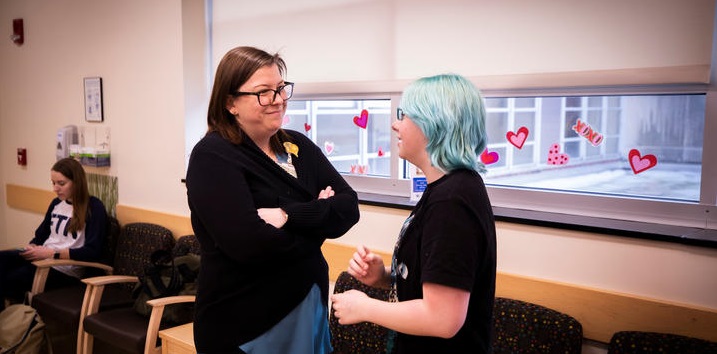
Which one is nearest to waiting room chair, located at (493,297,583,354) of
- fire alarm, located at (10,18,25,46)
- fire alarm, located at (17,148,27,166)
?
fire alarm, located at (17,148,27,166)

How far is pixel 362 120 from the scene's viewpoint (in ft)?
10.5

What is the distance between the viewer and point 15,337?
Result: 11.5 ft

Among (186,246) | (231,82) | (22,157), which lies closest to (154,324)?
(186,246)

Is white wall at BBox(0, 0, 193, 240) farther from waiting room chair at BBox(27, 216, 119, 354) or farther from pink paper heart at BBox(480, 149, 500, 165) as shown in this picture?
pink paper heart at BBox(480, 149, 500, 165)

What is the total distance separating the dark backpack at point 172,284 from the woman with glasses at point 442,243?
2.03 meters

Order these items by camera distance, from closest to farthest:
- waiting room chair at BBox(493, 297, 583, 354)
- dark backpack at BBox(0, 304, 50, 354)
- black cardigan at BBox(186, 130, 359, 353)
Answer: black cardigan at BBox(186, 130, 359, 353) → waiting room chair at BBox(493, 297, 583, 354) → dark backpack at BBox(0, 304, 50, 354)

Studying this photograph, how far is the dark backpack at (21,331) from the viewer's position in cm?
350

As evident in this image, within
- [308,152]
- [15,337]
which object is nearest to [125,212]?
[15,337]

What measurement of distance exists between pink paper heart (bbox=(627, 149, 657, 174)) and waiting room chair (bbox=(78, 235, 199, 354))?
226 cm

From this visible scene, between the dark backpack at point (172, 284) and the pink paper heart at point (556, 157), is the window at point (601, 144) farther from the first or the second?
the dark backpack at point (172, 284)

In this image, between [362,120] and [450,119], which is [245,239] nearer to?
[450,119]

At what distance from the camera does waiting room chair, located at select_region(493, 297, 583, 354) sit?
2143mm

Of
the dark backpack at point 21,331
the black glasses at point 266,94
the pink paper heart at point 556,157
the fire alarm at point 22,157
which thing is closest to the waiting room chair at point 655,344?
the pink paper heart at point 556,157

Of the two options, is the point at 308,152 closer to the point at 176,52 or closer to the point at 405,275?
the point at 405,275
